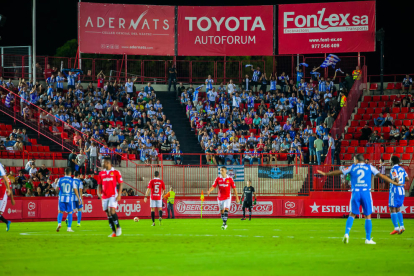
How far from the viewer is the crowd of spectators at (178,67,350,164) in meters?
35.1

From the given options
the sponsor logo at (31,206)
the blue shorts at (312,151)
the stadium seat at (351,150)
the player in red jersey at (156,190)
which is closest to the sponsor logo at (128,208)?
the sponsor logo at (31,206)

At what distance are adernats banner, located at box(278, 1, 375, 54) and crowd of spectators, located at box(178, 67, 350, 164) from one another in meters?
2.21

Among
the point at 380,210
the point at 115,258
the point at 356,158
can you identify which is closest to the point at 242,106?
the point at 380,210

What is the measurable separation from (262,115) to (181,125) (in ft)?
17.8

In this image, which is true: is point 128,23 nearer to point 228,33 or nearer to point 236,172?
point 228,33

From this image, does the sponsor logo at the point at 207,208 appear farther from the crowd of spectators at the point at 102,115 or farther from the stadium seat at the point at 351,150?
the stadium seat at the point at 351,150

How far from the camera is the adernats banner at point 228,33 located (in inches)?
1742

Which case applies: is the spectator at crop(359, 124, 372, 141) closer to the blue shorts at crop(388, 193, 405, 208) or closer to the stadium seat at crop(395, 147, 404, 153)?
the stadium seat at crop(395, 147, 404, 153)

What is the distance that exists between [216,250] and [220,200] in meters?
8.23

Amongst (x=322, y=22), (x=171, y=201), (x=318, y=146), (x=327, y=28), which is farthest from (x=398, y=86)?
(x=171, y=201)

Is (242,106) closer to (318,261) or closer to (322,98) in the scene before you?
(322,98)

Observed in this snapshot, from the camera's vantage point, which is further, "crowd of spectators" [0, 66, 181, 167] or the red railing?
the red railing

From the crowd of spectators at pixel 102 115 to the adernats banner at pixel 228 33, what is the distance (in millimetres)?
5675


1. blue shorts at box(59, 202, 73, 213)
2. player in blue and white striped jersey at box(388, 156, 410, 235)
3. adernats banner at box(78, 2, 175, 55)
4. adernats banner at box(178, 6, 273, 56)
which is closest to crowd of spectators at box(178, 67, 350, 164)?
adernats banner at box(178, 6, 273, 56)
